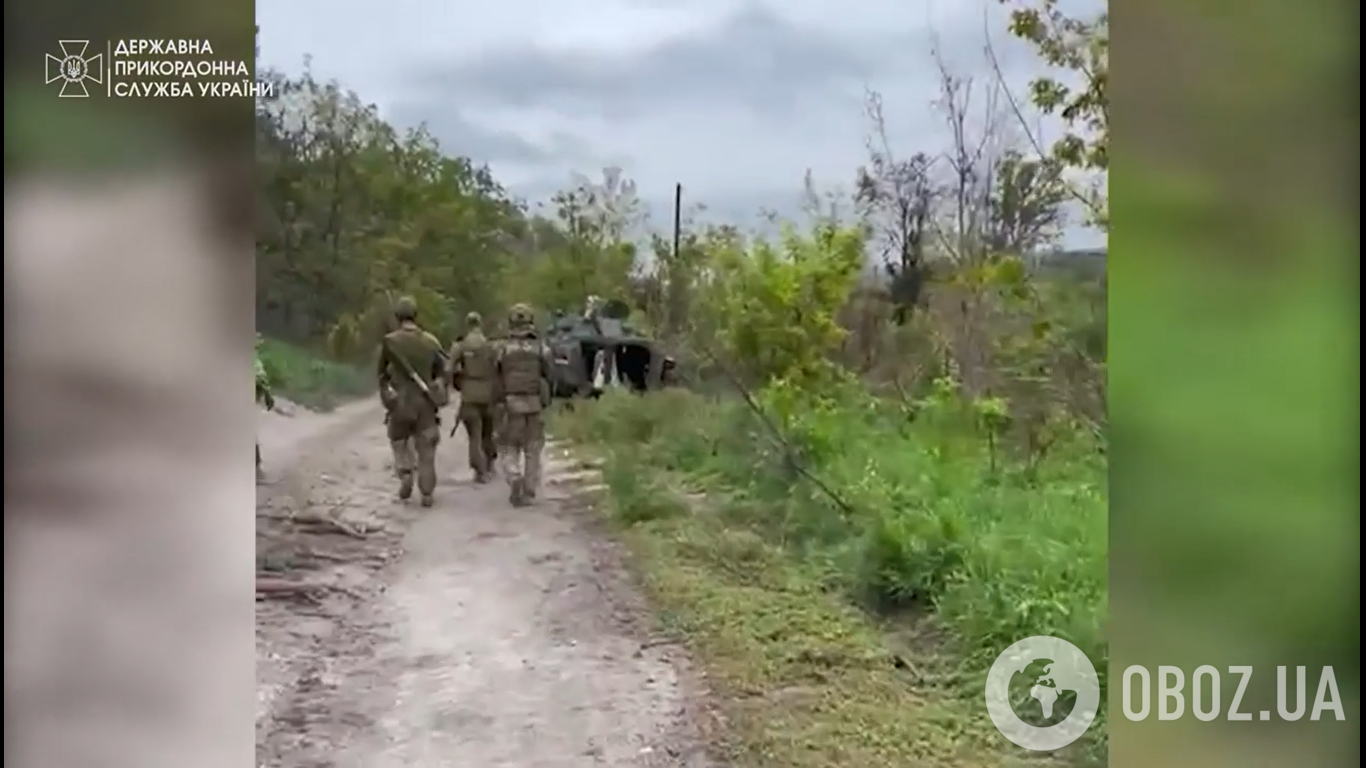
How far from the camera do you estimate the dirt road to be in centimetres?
158

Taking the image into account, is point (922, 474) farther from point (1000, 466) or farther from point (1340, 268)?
point (1340, 268)

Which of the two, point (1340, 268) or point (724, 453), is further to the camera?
point (724, 453)

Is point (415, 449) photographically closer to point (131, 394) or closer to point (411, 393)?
point (411, 393)

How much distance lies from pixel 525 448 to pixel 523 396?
7 cm

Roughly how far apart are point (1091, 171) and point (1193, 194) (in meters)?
0.13

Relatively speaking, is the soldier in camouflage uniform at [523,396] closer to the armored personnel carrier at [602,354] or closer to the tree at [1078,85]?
the armored personnel carrier at [602,354]

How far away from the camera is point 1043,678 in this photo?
158cm

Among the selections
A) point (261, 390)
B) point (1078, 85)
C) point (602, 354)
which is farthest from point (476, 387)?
point (1078, 85)

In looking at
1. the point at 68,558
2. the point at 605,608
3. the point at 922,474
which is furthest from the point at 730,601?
the point at 68,558

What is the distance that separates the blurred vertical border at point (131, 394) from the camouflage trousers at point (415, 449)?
0.64ft

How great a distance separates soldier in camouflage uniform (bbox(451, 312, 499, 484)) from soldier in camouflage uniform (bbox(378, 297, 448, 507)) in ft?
0.09

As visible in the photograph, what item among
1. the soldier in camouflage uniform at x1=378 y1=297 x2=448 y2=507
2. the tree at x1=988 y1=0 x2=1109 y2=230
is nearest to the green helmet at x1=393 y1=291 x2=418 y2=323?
the soldier in camouflage uniform at x1=378 y1=297 x2=448 y2=507

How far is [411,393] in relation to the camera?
5.32ft

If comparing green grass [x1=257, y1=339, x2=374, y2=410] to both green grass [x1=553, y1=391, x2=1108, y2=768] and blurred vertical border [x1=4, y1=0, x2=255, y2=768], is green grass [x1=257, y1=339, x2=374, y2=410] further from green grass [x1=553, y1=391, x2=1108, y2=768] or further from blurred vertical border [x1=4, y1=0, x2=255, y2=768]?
green grass [x1=553, y1=391, x2=1108, y2=768]
